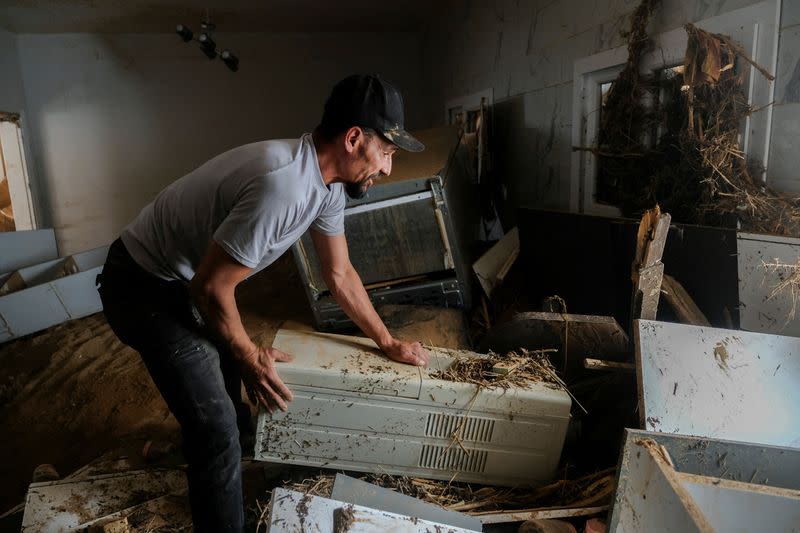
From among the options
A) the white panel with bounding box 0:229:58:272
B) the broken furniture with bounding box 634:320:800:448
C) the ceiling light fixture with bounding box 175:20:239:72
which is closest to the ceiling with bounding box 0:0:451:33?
the ceiling light fixture with bounding box 175:20:239:72

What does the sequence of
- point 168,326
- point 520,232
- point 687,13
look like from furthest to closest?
Result: 1. point 520,232
2. point 687,13
3. point 168,326

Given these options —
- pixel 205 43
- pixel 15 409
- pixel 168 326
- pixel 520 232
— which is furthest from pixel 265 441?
pixel 205 43

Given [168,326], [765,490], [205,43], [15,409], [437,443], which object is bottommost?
[15,409]

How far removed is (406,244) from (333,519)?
6.01 ft

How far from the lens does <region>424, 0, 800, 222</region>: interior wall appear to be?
1.78m

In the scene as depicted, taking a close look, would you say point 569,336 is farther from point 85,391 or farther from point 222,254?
point 85,391

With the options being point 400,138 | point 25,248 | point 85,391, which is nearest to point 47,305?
point 85,391

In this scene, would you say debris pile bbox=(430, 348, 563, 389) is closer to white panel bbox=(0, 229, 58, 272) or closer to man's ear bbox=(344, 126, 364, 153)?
man's ear bbox=(344, 126, 364, 153)

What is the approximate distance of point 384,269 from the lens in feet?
9.62

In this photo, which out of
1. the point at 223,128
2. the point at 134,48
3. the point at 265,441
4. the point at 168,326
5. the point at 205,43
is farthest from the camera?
the point at 223,128

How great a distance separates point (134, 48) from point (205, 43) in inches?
56.3

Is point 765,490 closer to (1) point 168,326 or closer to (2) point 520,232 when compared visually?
(1) point 168,326

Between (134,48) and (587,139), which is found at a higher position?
(134,48)

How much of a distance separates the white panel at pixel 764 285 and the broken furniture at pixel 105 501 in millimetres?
2233
